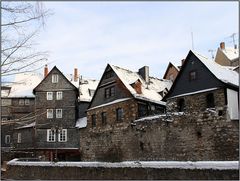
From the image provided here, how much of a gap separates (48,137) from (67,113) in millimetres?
3207

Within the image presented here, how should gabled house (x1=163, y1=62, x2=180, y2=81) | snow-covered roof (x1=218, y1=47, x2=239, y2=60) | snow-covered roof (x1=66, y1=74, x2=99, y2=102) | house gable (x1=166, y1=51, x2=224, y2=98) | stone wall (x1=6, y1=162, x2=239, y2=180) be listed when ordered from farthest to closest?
snow-covered roof (x1=218, y1=47, x2=239, y2=60), gabled house (x1=163, y1=62, x2=180, y2=81), snow-covered roof (x1=66, y1=74, x2=99, y2=102), house gable (x1=166, y1=51, x2=224, y2=98), stone wall (x1=6, y1=162, x2=239, y2=180)

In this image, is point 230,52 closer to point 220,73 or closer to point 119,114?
point 119,114

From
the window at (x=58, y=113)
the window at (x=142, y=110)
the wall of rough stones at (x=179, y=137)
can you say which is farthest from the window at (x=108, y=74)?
the window at (x=58, y=113)

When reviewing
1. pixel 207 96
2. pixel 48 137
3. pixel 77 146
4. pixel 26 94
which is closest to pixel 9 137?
pixel 26 94

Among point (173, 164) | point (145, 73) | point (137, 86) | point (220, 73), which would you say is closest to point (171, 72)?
point (145, 73)

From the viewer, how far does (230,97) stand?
2141cm

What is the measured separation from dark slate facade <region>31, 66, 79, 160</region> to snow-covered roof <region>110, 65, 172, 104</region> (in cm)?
841

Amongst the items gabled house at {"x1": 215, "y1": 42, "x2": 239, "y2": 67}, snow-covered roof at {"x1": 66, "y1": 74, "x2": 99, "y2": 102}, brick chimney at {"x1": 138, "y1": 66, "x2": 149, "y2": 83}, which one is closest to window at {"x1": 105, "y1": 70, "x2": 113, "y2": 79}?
brick chimney at {"x1": 138, "y1": 66, "x2": 149, "y2": 83}

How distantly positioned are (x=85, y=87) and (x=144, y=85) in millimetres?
10119

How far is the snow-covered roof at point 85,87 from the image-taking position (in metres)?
37.4

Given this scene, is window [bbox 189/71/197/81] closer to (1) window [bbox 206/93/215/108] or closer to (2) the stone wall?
(1) window [bbox 206/93/215/108]

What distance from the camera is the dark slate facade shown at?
116 feet

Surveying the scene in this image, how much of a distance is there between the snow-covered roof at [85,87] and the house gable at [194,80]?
48.1ft

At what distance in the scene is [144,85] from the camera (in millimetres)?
Answer: 31062
